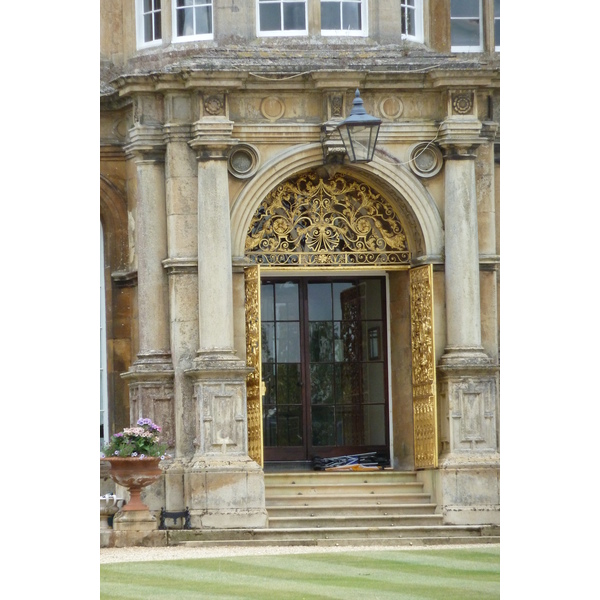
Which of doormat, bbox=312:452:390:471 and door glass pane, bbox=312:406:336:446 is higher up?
door glass pane, bbox=312:406:336:446

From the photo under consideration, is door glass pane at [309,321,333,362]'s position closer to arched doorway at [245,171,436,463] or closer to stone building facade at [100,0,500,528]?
arched doorway at [245,171,436,463]

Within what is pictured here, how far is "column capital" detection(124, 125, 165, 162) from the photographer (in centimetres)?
1741

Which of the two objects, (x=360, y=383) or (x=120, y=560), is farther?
(x=360, y=383)

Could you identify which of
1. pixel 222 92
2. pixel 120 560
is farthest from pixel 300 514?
pixel 222 92

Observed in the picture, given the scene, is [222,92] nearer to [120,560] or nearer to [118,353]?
[118,353]

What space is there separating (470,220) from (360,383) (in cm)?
277

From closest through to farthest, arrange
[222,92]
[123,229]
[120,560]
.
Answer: [120,560], [222,92], [123,229]

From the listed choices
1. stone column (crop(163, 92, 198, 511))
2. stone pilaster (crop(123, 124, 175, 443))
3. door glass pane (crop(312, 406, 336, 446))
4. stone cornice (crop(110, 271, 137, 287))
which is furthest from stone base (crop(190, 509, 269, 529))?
stone cornice (crop(110, 271, 137, 287))

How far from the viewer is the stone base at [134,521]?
1579 centimetres

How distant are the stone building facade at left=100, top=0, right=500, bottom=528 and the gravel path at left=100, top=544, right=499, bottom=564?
1.17 m

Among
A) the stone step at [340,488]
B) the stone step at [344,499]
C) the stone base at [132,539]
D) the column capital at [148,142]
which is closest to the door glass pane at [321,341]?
the stone step at [340,488]

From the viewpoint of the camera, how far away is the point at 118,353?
18.3m

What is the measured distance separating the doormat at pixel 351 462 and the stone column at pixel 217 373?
2.17 metres

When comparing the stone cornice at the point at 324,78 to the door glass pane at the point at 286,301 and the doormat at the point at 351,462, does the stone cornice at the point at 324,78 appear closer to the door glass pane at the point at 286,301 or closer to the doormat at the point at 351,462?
the door glass pane at the point at 286,301
